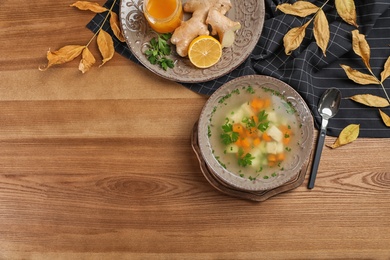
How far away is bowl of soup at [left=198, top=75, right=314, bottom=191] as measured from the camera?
3.92 ft

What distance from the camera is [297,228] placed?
122 cm

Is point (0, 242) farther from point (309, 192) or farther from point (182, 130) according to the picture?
point (309, 192)

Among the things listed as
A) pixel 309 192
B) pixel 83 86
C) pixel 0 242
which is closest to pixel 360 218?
pixel 309 192

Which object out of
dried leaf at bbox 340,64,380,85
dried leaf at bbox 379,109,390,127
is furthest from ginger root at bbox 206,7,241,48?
dried leaf at bbox 379,109,390,127

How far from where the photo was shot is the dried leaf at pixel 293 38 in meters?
1.26

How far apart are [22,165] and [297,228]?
76 cm

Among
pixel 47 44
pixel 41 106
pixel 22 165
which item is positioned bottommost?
pixel 22 165

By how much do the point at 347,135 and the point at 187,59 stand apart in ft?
1.52

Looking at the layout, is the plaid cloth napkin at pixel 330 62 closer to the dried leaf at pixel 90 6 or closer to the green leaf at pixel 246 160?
the green leaf at pixel 246 160

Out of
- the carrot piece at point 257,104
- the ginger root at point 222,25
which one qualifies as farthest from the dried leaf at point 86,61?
the carrot piece at point 257,104

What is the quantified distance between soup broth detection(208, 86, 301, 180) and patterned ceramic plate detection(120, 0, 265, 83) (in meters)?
0.08

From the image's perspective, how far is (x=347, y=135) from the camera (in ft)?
4.00

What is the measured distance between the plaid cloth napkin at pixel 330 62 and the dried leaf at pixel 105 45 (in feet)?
0.75

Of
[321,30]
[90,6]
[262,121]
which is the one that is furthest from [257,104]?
[90,6]
